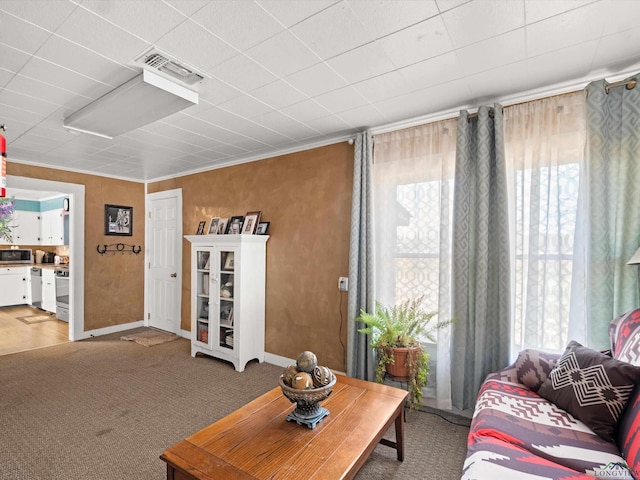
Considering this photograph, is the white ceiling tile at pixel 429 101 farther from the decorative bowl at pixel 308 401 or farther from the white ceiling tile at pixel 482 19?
the decorative bowl at pixel 308 401

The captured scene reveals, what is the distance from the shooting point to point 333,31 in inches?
67.4

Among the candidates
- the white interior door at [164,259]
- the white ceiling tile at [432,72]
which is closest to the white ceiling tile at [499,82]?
the white ceiling tile at [432,72]

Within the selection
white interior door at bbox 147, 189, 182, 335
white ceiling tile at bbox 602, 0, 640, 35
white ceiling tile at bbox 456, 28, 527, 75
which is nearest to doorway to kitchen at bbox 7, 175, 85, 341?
white interior door at bbox 147, 189, 182, 335

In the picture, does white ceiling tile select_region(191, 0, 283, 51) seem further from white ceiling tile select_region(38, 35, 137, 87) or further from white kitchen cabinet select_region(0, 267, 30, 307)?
white kitchen cabinet select_region(0, 267, 30, 307)

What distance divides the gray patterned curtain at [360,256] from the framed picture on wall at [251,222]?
1371mm

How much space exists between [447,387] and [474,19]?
2.52 meters

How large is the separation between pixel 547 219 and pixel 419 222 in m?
0.91

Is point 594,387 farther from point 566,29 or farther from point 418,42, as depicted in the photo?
point 418,42

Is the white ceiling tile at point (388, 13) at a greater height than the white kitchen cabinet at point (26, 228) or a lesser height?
greater

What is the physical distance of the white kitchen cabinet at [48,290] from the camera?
6.18 m

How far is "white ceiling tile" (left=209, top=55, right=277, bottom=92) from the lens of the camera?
200cm

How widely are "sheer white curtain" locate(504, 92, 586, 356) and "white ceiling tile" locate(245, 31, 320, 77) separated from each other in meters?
1.60

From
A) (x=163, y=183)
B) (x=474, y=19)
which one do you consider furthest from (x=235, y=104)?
(x=163, y=183)

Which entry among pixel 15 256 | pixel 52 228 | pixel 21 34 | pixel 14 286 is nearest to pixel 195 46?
pixel 21 34
